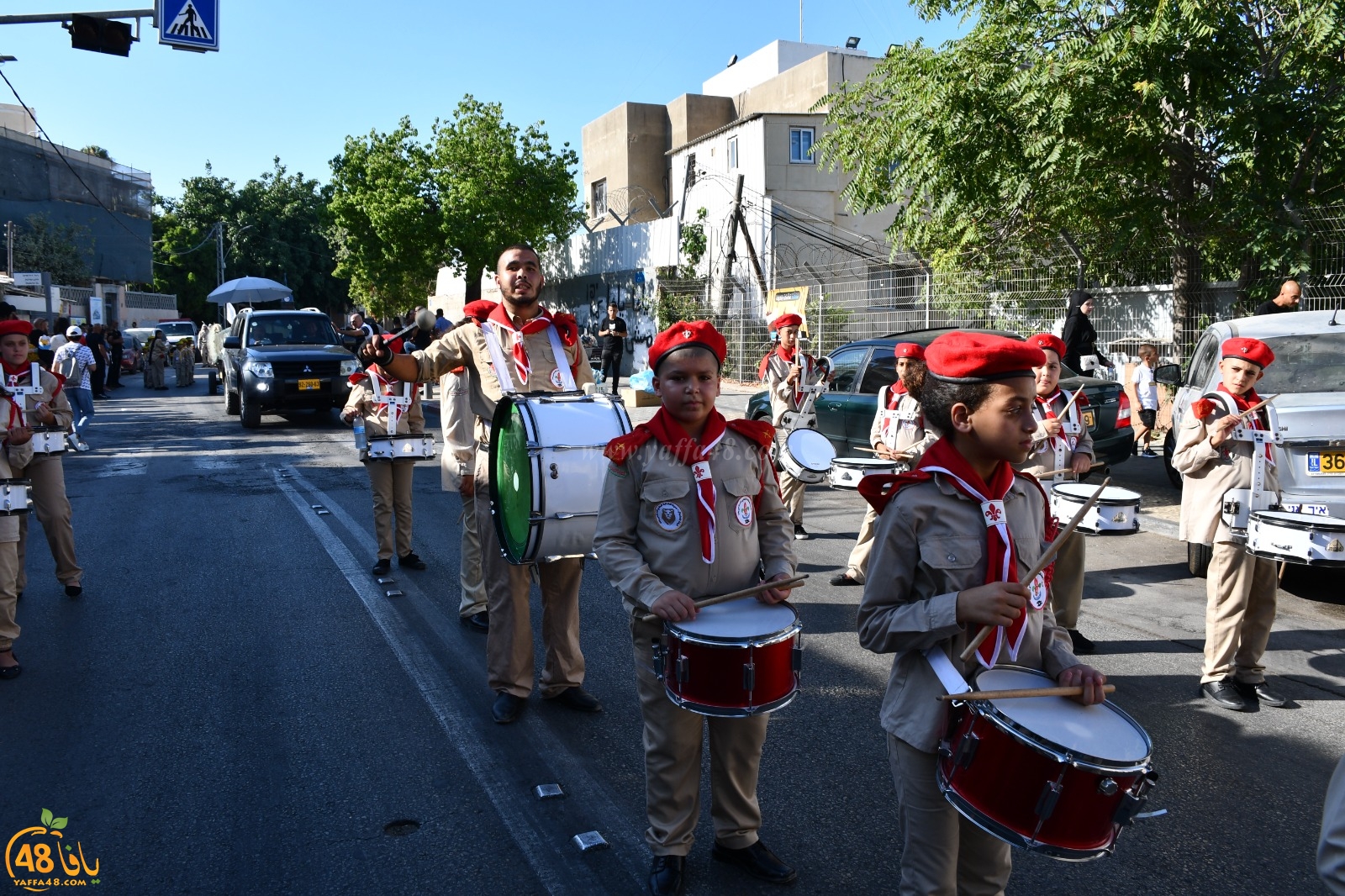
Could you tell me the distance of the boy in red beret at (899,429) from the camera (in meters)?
7.37

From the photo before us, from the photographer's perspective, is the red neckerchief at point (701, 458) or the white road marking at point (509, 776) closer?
the red neckerchief at point (701, 458)

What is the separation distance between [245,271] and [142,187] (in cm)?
744

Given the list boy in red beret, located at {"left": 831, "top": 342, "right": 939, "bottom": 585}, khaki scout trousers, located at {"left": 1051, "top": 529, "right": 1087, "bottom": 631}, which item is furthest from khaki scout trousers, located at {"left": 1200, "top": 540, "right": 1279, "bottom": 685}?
boy in red beret, located at {"left": 831, "top": 342, "right": 939, "bottom": 585}

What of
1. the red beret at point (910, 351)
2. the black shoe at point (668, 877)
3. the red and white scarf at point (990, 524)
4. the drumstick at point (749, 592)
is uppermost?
the red beret at point (910, 351)

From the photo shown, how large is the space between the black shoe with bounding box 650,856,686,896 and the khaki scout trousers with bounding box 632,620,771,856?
29 millimetres

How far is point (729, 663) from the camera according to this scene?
3.22m

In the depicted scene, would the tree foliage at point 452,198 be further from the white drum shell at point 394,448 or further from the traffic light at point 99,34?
the white drum shell at point 394,448

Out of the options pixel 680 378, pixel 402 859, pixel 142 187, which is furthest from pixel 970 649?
pixel 142 187

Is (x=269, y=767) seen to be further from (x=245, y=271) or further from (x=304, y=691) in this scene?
(x=245, y=271)

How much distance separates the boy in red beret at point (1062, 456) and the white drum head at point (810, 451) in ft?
4.05

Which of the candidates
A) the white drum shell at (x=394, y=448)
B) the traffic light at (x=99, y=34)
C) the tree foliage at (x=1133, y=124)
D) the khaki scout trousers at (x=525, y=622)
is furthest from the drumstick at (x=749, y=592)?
the traffic light at (x=99, y=34)

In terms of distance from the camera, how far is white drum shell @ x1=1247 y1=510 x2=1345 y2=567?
17.4 feet

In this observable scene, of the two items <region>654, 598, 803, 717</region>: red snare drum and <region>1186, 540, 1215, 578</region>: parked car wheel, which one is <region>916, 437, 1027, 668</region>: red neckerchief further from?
<region>1186, 540, 1215, 578</region>: parked car wheel

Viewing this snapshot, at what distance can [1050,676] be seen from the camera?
276 cm
